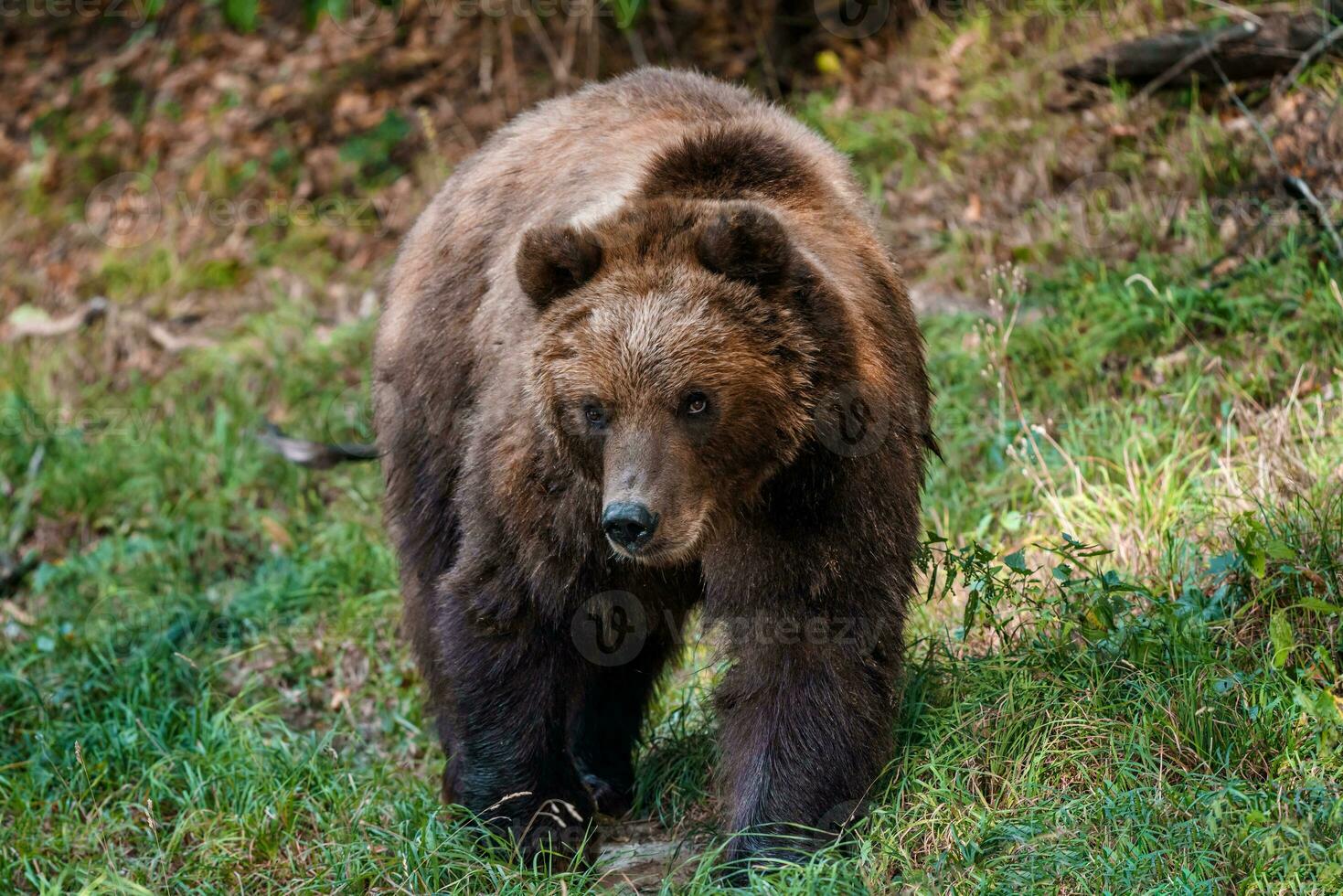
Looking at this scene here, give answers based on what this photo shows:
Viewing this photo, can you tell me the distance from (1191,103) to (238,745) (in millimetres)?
6353

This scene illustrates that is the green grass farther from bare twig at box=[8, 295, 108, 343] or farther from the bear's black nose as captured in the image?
bare twig at box=[8, 295, 108, 343]

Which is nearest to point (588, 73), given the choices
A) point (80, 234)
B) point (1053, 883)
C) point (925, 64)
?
point (925, 64)

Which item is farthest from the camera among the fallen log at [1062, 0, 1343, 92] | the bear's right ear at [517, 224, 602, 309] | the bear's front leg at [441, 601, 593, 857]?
the fallen log at [1062, 0, 1343, 92]

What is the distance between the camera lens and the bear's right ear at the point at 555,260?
3.98 metres

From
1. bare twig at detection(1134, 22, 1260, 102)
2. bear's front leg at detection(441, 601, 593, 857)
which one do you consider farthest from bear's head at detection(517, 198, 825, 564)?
bare twig at detection(1134, 22, 1260, 102)

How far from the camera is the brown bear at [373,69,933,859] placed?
3939mm

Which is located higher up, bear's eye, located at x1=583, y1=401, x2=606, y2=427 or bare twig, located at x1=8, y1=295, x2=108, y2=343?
bear's eye, located at x1=583, y1=401, x2=606, y2=427

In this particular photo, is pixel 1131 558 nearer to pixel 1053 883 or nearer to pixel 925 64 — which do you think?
pixel 1053 883

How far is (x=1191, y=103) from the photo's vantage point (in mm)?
8469

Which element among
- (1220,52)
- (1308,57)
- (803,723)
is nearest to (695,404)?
(803,723)

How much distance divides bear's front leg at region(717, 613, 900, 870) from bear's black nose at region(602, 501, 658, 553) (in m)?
0.58

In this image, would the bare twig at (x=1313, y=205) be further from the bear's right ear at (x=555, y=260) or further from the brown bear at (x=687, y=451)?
the bear's right ear at (x=555, y=260)

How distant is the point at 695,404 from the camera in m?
3.94

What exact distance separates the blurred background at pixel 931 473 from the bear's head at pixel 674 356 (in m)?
1.06
